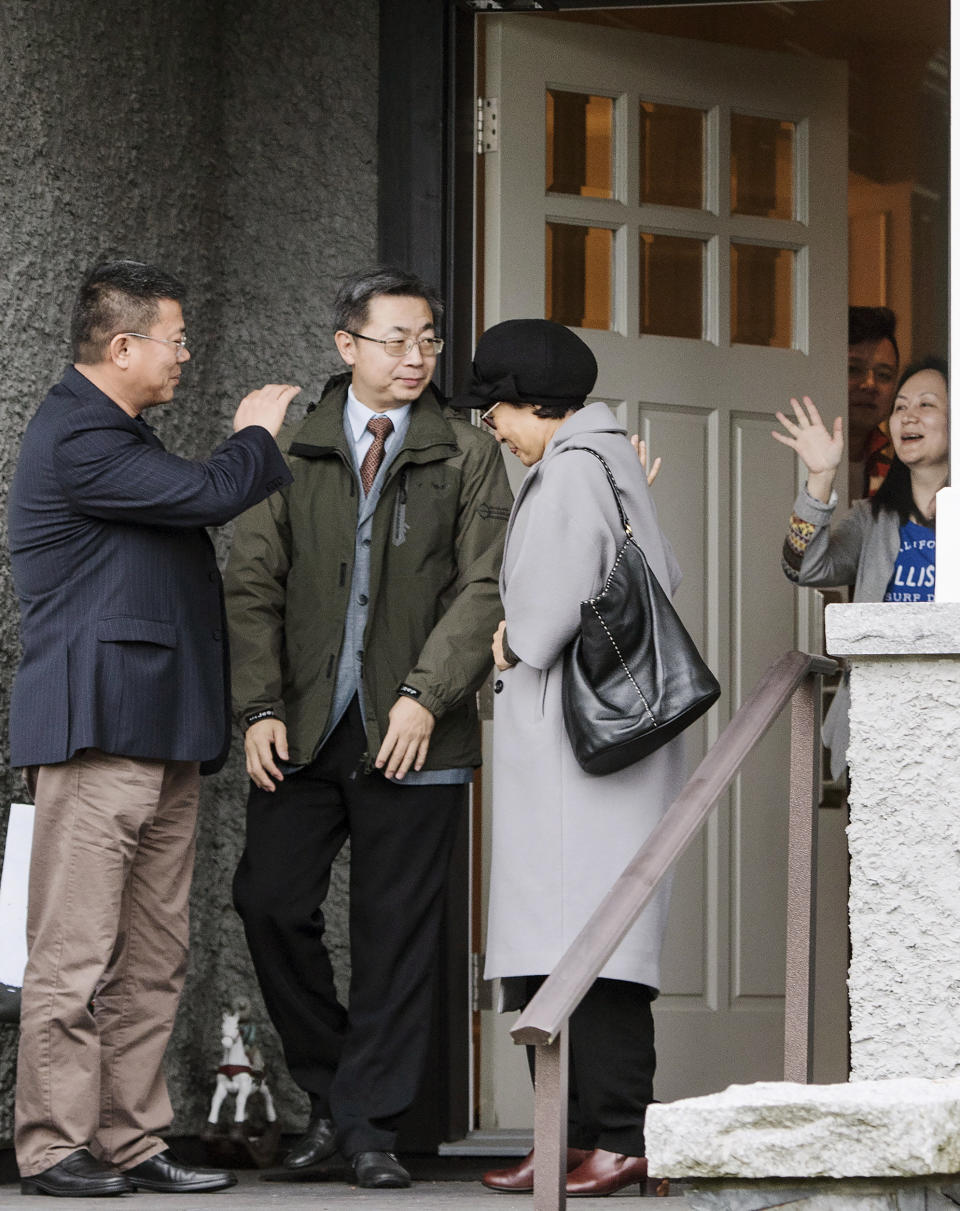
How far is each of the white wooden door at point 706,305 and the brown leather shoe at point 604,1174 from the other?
1.26m

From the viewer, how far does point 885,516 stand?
4.59m

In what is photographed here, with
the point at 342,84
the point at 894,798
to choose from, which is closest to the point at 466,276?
the point at 342,84

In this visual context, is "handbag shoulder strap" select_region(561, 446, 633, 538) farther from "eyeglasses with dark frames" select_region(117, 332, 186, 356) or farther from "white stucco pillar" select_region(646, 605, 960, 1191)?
"eyeglasses with dark frames" select_region(117, 332, 186, 356)

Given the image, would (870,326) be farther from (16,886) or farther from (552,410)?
(16,886)

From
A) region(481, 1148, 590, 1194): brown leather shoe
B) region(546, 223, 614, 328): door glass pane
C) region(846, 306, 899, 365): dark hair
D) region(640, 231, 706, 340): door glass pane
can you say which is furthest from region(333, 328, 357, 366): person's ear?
region(846, 306, 899, 365): dark hair

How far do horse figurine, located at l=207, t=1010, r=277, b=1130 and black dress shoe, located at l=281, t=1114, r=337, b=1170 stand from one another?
1.62ft

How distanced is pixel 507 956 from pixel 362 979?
0.45 metres

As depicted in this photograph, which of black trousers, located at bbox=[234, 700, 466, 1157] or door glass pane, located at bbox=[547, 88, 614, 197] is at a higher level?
door glass pane, located at bbox=[547, 88, 614, 197]

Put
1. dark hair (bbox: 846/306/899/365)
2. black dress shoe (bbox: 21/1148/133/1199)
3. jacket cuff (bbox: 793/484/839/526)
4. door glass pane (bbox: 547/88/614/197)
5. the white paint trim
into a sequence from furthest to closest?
dark hair (bbox: 846/306/899/365), door glass pane (bbox: 547/88/614/197), jacket cuff (bbox: 793/484/839/526), black dress shoe (bbox: 21/1148/133/1199), the white paint trim

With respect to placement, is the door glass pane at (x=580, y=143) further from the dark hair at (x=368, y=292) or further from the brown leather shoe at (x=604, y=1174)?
the brown leather shoe at (x=604, y=1174)

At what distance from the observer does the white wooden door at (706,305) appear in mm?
4902

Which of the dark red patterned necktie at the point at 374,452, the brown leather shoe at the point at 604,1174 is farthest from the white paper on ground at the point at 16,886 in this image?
the brown leather shoe at the point at 604,1174

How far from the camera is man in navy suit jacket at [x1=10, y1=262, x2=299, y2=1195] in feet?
11.6

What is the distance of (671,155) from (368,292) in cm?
131
